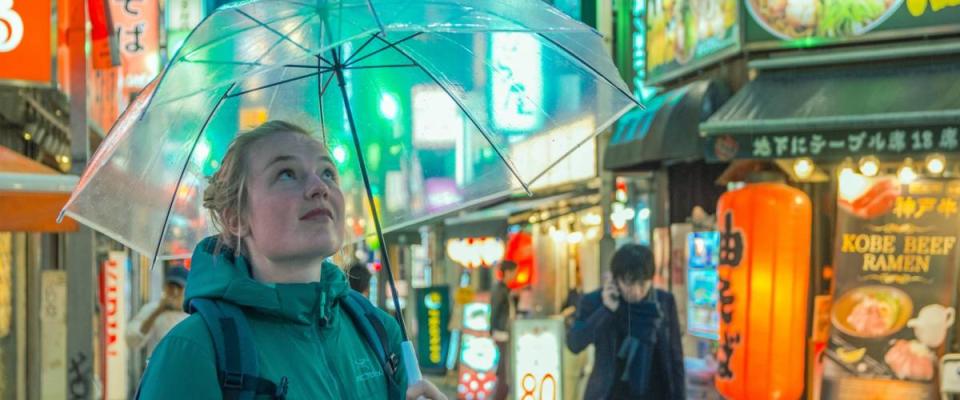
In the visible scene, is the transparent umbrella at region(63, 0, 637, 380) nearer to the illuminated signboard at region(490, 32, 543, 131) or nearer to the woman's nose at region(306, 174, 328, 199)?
the illuminated signboard at region(490, 32, 543, 131)

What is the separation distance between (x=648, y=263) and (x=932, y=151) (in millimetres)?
4001

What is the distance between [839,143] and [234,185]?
10413 millimetres

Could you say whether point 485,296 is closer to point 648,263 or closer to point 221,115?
point 648,263

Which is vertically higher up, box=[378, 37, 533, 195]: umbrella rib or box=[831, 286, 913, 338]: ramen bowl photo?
box=[378, 37, 533, 195]: umbrella rib

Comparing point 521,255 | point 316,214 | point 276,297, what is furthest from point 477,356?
point 276,297

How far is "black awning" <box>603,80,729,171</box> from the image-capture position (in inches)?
622

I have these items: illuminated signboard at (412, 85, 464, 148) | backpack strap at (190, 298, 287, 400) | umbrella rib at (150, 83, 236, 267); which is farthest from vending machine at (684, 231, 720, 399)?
backpack strap at (190, 298, 287, 400)

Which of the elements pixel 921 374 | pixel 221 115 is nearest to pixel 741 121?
pixel 921 374

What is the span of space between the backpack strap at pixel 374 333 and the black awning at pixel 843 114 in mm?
9777

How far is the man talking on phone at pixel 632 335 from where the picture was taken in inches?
384

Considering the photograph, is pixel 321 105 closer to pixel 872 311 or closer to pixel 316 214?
pixel 316 214

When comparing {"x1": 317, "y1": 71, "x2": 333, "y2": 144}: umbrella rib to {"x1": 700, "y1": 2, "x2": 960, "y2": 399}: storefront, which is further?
{"x1": 700, "y1": 2, "x2": 960, "y2": 399}: storefront

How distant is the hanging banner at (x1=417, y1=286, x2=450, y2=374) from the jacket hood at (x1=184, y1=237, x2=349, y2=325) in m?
18.0

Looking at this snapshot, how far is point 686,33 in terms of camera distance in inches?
674
